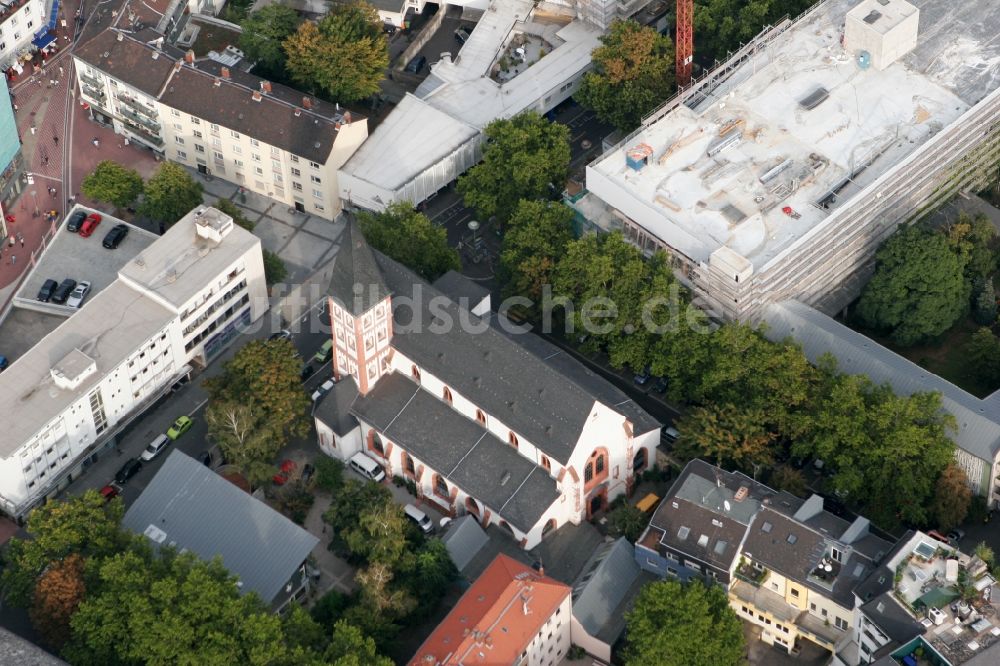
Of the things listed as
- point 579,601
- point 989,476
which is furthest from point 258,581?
point 989,476

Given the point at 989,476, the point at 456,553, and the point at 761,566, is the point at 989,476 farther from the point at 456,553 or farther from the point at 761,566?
the point at 456,553

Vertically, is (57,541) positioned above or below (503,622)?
above

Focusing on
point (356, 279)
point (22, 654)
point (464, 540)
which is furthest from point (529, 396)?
point (22, 654)

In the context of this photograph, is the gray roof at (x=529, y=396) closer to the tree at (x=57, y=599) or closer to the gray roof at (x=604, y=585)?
the gray roof at (x=604, y=585)

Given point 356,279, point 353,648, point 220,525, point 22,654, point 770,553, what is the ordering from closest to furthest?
1. point 22,654
2. point 353,648
3. point 770,553
4. point 220,525
5. point 356,279

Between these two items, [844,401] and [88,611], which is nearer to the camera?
[88,611]

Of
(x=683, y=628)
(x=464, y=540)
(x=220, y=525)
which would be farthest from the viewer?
(x=464, y=540)

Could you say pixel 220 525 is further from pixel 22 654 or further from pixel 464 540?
pixel 22 654
